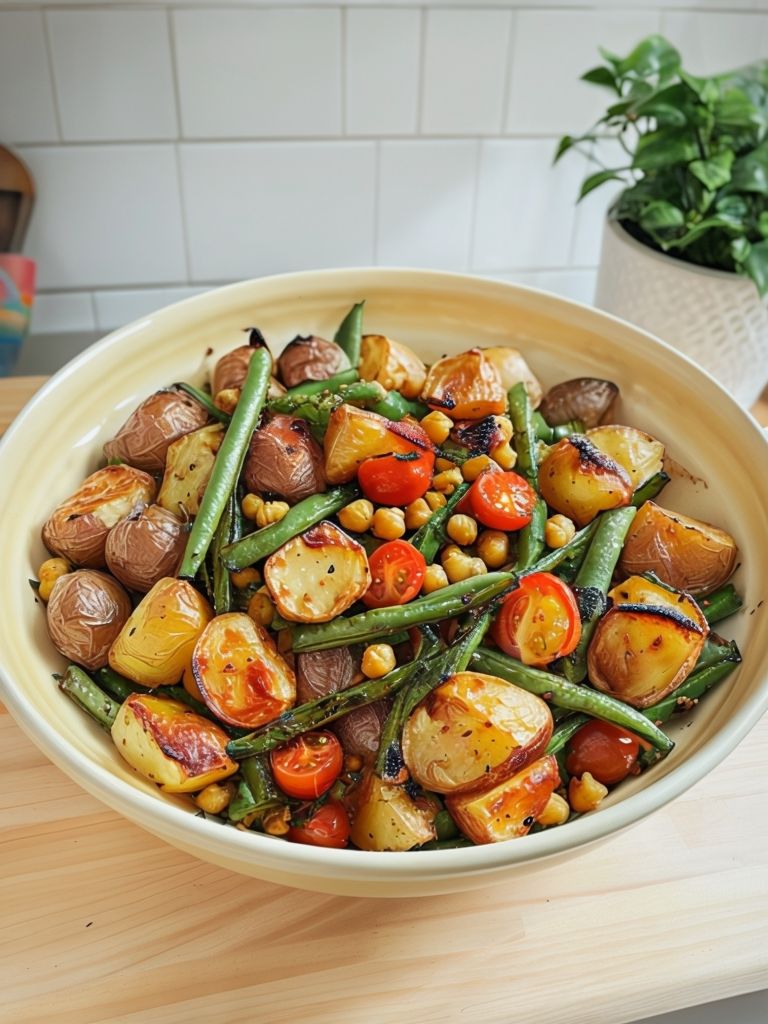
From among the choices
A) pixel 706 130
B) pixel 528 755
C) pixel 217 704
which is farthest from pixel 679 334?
pixel 217 704

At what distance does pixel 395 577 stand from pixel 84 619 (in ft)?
1.15

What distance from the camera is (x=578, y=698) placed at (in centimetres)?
98

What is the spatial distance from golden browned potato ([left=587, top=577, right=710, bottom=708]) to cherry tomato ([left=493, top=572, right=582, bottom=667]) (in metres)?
0.04

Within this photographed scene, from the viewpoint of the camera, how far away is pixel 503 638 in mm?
1015

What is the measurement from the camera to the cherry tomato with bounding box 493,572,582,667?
0.99 meters

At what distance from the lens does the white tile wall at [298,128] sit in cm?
189

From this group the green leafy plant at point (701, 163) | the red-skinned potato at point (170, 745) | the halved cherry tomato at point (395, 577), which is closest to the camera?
the red-skinned potato at point (170, 745)

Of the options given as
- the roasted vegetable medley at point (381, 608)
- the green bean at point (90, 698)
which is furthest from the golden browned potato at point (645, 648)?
the green bean at point (90, 698)

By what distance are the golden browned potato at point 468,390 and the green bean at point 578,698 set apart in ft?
A: 1.25

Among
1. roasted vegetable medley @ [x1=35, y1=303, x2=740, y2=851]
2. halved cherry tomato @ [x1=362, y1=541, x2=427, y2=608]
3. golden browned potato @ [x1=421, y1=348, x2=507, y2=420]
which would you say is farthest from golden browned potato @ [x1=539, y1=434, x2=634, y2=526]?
halved cherry tomato @ [x1=362, y1=541, x2=427, y2=608]

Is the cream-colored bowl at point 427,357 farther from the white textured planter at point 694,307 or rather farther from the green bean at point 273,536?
the white textured planter at point 694,307

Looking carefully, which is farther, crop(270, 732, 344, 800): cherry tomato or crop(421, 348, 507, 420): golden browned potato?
crop(421, 348, 507, 420): golden browned potato

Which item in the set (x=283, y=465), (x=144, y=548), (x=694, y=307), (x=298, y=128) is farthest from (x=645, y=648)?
(x=298, y=128)

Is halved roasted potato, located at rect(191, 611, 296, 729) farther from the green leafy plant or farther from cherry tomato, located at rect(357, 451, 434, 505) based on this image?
the green leafy plant
